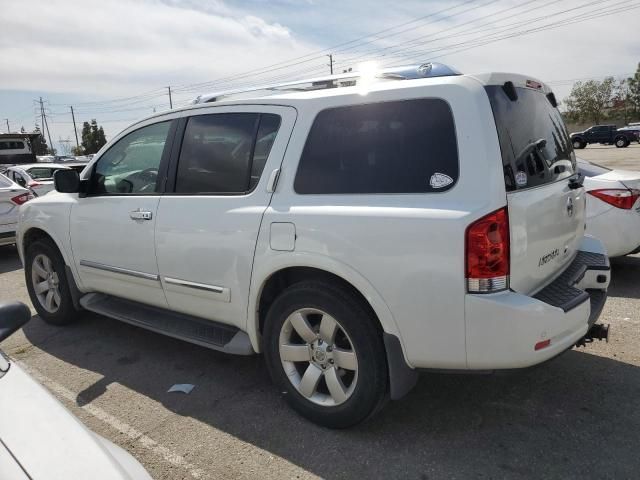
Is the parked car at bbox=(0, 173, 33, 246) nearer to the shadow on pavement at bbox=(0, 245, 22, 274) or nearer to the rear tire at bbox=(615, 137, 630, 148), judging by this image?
the shadow on pavement at bbox=(0, 245, 22, 274)

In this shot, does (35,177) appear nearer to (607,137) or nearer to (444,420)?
(444,420)

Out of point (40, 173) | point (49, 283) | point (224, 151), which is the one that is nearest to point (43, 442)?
point (224, 151)

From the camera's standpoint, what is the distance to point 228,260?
123 inches

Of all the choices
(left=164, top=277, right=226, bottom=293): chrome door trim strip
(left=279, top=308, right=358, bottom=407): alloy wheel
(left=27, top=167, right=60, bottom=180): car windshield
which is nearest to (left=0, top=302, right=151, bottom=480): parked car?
(left=279, top=308, right=358, bottom=407): alloy wheel

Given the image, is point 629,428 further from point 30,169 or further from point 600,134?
point 600,134

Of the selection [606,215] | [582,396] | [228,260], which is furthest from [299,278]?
[606,215]

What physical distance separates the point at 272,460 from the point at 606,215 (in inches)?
164

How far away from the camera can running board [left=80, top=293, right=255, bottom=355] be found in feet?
10.6

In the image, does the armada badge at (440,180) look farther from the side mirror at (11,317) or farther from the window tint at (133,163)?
the window tint at (133,163)

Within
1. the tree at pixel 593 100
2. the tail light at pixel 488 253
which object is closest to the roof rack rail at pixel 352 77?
the tail light at pixel 488 253

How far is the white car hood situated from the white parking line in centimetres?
106

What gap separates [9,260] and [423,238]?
8.43m

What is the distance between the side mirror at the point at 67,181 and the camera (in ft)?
13.5

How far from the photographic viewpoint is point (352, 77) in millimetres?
3008
